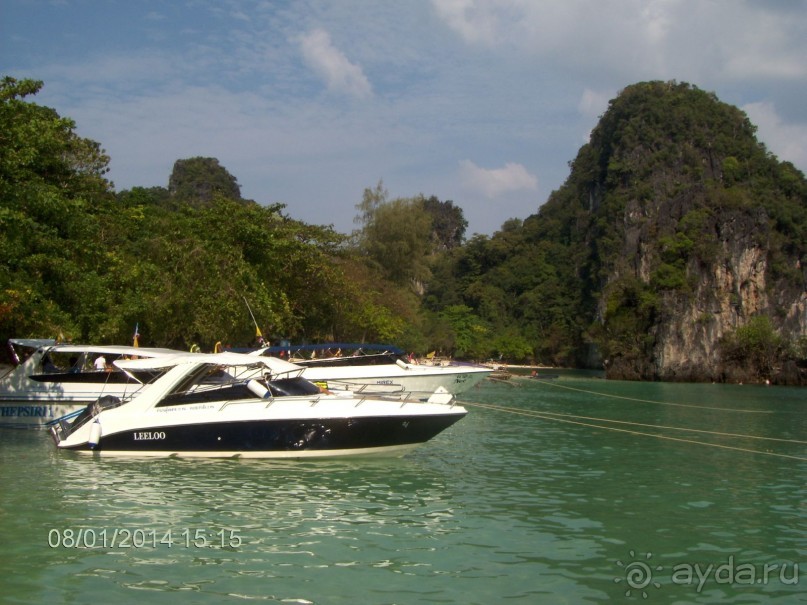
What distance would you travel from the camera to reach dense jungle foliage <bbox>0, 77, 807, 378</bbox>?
20.8 metres

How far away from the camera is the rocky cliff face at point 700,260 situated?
247 feet

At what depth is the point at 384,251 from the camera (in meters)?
67.6

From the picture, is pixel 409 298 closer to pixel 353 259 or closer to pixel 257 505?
pixel 353 259

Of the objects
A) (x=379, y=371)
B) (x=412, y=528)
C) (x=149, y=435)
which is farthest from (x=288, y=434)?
(x=379, y=371)

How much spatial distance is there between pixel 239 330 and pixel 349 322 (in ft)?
46.7

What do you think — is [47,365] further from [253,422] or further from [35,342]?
[253,422]

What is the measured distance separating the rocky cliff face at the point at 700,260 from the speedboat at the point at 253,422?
203ft

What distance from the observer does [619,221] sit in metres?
96.1

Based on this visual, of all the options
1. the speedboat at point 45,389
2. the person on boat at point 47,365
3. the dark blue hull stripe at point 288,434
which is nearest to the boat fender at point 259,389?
the dark blue hull stripe at point 288,434

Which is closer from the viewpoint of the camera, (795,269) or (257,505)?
(257,505)

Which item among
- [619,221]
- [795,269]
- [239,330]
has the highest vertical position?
[619,221]

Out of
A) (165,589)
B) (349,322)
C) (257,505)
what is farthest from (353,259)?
(165,589)
